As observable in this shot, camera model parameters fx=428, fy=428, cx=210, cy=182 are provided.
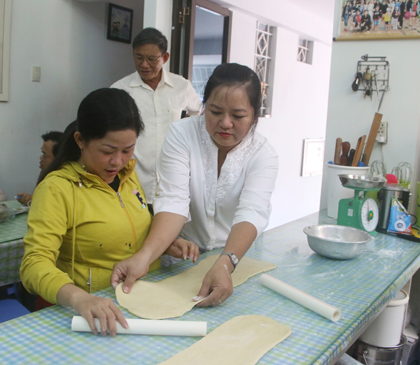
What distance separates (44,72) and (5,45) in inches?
15.1

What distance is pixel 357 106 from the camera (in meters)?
2.56

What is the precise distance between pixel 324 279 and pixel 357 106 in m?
1.49

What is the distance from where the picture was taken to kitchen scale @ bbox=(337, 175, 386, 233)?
6.47ft

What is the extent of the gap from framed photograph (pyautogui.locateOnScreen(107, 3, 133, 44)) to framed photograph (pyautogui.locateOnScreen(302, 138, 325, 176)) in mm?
3089

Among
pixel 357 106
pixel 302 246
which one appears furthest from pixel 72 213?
Answer: pixel 357 106

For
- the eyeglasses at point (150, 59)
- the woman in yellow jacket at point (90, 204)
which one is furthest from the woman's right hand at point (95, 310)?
the eyeglasses at point (150, 59)

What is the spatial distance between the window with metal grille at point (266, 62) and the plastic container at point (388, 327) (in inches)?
141

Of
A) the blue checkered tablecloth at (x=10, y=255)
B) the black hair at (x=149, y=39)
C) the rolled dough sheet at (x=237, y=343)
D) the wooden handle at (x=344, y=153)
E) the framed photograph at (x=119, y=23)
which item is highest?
the framed photograph at (x=119, y=23)

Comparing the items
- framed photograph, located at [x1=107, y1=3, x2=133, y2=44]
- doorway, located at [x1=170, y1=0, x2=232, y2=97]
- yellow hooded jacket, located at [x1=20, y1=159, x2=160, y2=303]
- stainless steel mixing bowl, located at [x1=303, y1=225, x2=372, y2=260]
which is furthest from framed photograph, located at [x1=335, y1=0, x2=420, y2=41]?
framed photograph, located at [x1=107, y1=3, x2=133, y2=44]

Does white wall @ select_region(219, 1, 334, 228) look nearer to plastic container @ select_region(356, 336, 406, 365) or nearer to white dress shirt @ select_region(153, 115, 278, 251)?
white dress shirt @ select_region(153, 115, 278, 251)

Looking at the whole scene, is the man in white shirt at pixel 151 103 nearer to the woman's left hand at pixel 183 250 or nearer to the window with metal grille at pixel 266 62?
the woman's left hand at pixel 183 250

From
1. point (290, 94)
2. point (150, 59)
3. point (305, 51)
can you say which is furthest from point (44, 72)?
point (305, 51)

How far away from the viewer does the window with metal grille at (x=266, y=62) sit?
5.07m

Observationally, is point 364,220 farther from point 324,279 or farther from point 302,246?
point 324,279
